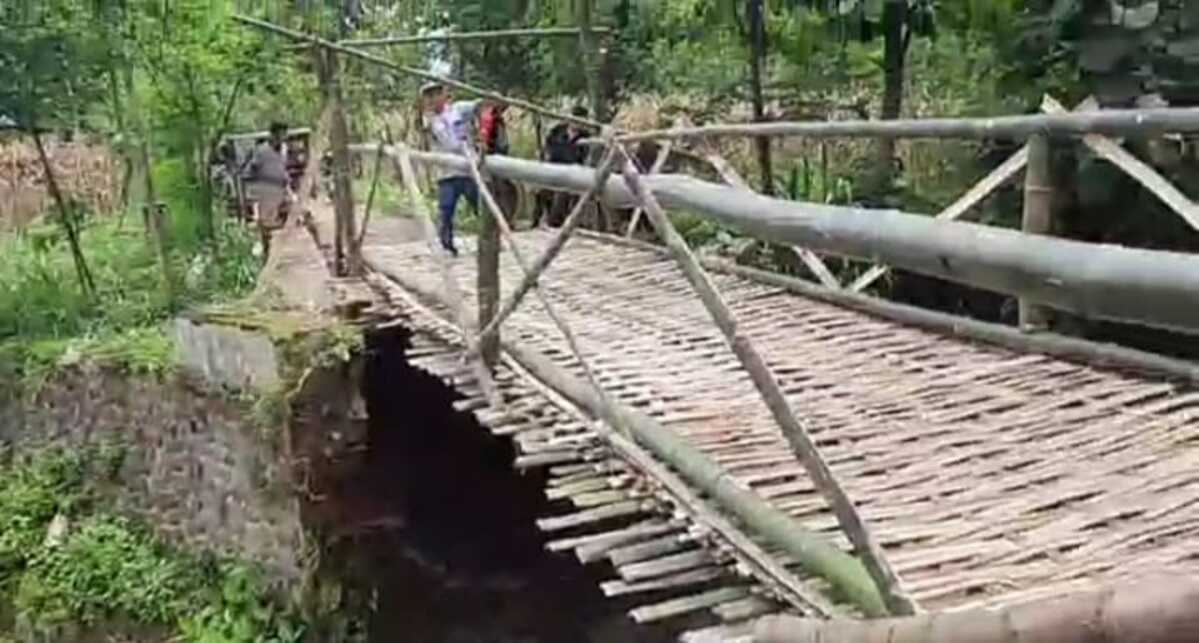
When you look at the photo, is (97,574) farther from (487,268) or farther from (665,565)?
(665,565)

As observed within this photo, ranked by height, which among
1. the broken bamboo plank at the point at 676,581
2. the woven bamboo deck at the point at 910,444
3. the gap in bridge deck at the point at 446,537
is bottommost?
the gap in bridge deck at the point at 446,537

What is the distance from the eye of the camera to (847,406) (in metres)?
3.73

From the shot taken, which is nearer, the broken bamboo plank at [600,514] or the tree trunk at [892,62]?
the broken bamboo plank at [600,514]

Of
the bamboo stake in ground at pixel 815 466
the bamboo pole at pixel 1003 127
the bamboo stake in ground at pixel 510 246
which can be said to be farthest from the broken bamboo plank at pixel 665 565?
the bamboo pole at pixel 1003 127

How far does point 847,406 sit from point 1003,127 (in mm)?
934

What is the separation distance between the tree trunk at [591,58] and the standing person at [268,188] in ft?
6.30

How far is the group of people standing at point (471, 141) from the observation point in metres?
7.22

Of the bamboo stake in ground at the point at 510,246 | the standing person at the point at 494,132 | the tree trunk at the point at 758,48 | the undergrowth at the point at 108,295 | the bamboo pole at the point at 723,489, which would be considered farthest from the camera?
the undergrowth at the point at 108,295

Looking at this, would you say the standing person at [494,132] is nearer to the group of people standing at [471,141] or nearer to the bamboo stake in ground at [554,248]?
the group of people standing at [471,141]

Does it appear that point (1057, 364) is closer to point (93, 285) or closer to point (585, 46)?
point (585, 46)

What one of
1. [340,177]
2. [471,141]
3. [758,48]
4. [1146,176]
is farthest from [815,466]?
[758,48]

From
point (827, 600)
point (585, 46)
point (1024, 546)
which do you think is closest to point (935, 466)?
point (1024, 546)

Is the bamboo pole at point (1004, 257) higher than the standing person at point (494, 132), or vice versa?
the bamboo pole at point (1004, 257)

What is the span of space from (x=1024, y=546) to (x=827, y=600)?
0.39 meters
